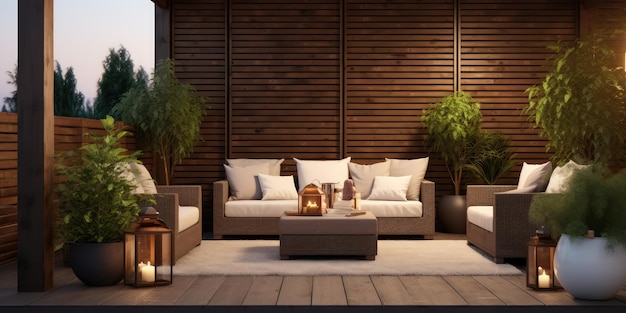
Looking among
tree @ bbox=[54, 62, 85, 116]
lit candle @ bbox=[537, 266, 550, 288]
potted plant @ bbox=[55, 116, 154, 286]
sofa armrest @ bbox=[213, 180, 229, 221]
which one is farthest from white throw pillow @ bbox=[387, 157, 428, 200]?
tree @ bbox=[54, 62, 85, 116]

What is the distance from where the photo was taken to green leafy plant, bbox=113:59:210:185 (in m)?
8.90

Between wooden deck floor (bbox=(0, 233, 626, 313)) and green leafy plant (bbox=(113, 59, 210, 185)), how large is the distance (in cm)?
330

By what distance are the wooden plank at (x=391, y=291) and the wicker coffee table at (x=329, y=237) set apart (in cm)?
99

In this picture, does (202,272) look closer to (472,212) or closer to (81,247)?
(81,247)

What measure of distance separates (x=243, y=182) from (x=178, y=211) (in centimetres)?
221

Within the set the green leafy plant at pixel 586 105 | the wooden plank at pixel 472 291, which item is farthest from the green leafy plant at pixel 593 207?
the green leafy plant at pixel 586 105

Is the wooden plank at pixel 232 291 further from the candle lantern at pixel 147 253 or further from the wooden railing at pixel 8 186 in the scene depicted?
the wooden railing at pixel 8 186

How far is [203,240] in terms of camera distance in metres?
8.59

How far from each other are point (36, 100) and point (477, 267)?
3.56 m

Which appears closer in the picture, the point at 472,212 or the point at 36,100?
the point at 36,100

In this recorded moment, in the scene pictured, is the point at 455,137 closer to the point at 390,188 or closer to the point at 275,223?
the point at 390,188

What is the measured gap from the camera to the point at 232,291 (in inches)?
207

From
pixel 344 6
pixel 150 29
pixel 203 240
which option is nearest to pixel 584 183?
pixel 203 240

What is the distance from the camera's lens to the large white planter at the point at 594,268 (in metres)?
4.86
